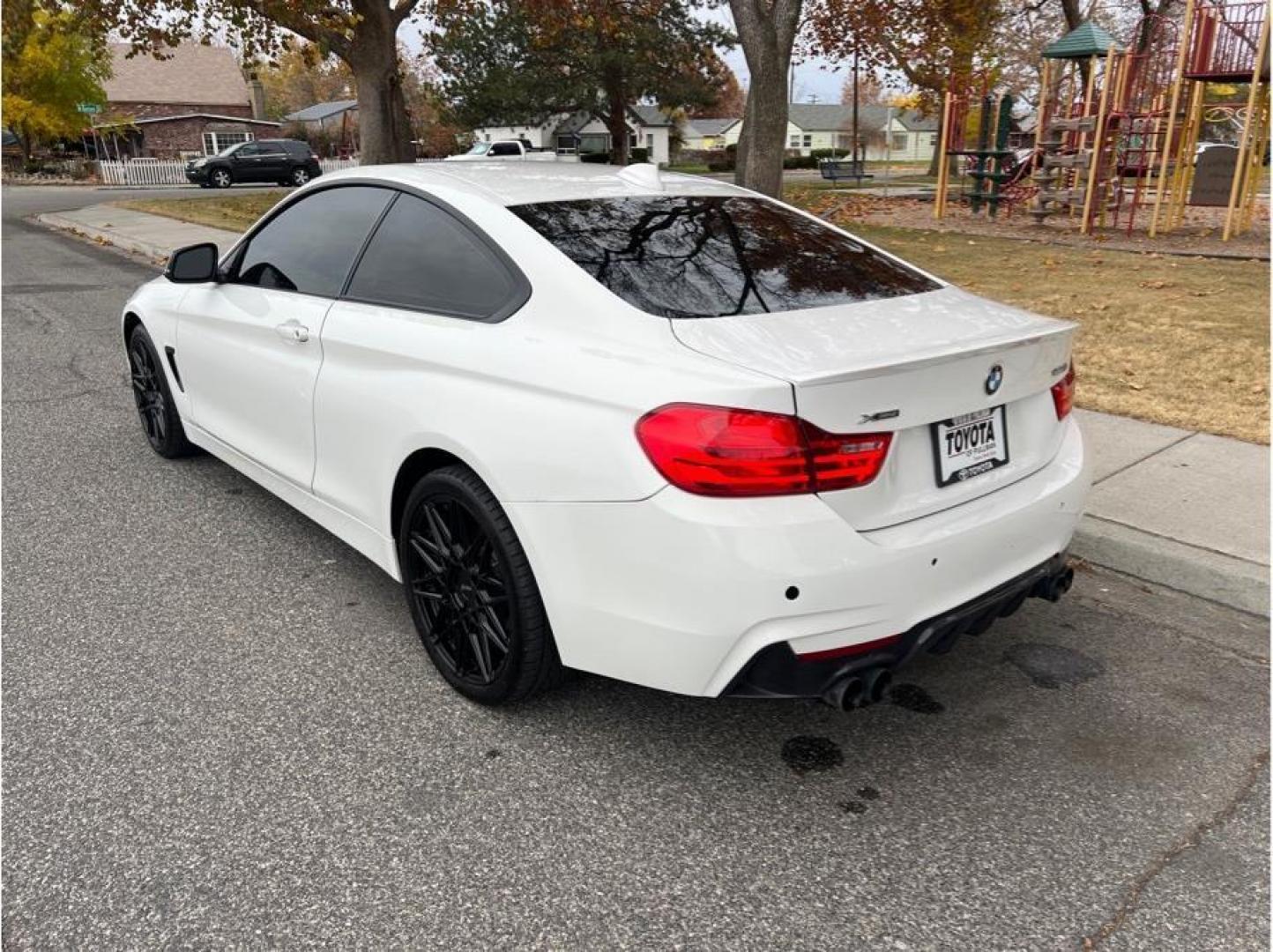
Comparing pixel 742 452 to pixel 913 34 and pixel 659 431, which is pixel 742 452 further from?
pixel 913 34

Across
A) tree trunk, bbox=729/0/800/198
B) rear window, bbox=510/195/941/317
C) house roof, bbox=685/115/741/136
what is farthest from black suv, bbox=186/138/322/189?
house roof, bbox=685/115/741/136

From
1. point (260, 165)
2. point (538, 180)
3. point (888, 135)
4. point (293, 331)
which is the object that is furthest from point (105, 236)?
point (888, 135)

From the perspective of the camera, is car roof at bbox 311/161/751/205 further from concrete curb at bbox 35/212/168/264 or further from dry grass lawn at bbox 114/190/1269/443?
concrete curb at bbox 35/212/168/264

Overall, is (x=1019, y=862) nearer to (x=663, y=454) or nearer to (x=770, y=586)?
(x=770, y=586)

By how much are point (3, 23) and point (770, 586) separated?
2269 centimetres

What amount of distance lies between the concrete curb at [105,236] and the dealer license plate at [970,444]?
12.4m

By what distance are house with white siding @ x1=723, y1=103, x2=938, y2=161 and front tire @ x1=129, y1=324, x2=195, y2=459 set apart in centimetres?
10632

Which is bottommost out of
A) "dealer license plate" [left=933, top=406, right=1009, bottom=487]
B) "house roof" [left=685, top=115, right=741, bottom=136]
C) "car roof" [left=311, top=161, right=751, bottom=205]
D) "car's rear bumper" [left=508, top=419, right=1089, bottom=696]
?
"car's rear bumper" [left=508, top=419, right=1089, bottom=696]

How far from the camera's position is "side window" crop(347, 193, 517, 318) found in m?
2.89

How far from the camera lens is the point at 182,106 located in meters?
59.8

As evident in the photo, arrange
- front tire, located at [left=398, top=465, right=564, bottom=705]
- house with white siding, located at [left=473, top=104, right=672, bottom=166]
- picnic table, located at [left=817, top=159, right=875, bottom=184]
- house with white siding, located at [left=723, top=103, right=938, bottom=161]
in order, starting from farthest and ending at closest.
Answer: house with white siding, located at [left=723, top=103, right=938, bottom=161] < house with white siding, located at [left=473, top=104, right=672, bottom=166] < picnic table, located at [left=817, top=159, right=875, bottom=184] < front tire, located at [left=398, top=465, right=564, bottom=705]

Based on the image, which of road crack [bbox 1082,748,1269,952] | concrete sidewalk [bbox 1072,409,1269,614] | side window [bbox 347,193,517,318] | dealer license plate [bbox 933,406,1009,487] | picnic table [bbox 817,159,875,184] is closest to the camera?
road crack [bbox 1082,748,1269,952]

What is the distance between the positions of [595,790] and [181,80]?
70.1 m

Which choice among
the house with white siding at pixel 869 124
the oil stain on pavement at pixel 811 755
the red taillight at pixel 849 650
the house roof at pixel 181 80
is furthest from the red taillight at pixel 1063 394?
the house with white siding at pixel 869 124
